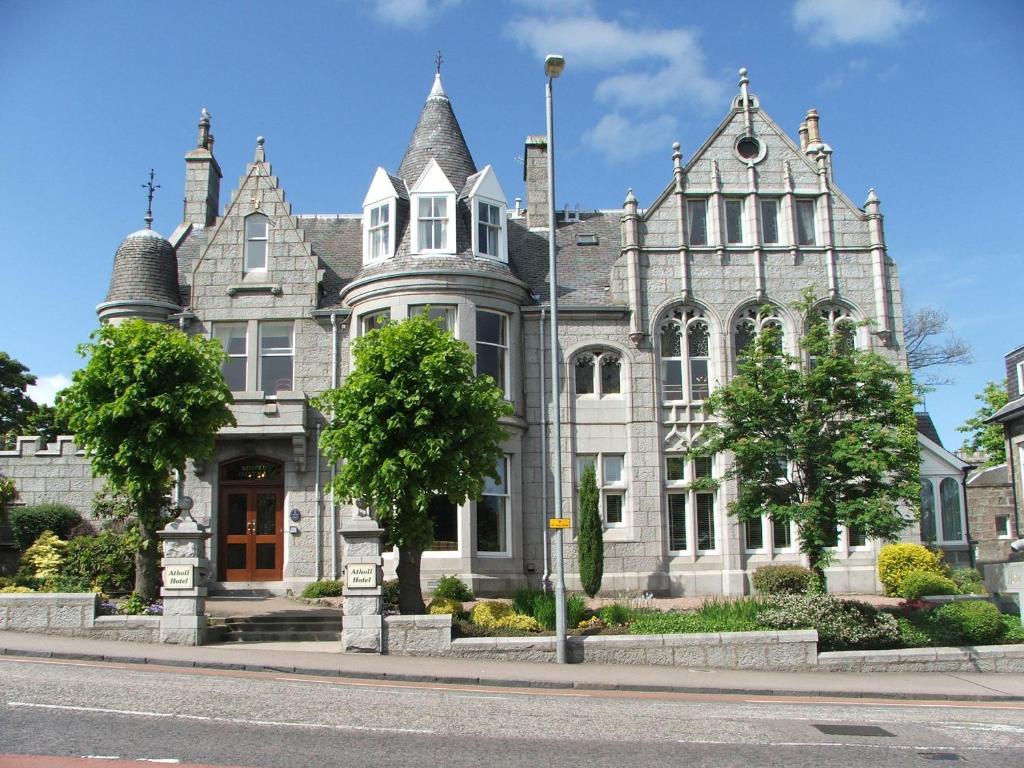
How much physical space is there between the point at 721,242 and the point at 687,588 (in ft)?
31.8

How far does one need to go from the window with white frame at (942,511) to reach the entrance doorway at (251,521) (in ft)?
60.3

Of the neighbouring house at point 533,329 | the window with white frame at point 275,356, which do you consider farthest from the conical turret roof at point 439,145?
the window with white frame at point 275,356

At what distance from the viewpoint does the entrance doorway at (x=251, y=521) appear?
81.8 ft

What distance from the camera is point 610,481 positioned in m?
26.0

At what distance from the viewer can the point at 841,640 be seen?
17.3 m

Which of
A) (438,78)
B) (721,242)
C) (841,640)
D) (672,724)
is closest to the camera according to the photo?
(672,724)

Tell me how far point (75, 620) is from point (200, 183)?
55.5 ft

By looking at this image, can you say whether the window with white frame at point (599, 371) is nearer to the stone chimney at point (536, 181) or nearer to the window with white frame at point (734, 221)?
the window with white frame at point (734, 221)

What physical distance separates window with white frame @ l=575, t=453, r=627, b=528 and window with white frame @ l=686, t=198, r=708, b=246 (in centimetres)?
671

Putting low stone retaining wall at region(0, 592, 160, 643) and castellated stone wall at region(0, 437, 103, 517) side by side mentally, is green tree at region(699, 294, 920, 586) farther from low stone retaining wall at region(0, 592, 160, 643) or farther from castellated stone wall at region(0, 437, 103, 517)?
castellated stone wall at region(0, 437, 103, 517)

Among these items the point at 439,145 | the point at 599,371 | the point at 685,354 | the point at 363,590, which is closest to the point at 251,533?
the point at 363,590

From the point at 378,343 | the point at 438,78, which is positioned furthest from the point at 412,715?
the point at 438,78

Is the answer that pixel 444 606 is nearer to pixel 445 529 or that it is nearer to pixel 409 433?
pixel 409 433

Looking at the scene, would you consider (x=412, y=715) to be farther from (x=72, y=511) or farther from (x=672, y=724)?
(x=72, y=511)
